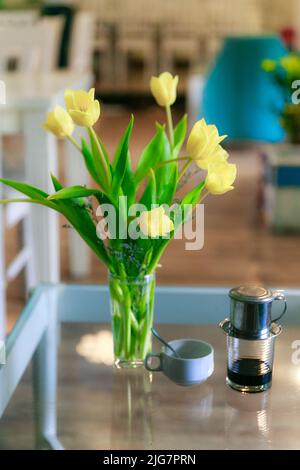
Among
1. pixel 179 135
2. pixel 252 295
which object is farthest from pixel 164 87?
pixel 252 295

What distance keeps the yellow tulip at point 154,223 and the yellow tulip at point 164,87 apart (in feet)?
0.79

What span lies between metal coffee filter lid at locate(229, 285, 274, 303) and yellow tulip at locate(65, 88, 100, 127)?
31cm

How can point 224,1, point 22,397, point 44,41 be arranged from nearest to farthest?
point 22,397 → point 44,41 → point 224,1

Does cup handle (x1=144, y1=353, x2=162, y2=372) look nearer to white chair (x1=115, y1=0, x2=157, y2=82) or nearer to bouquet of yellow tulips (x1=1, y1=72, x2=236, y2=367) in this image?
bouquet of yellow tulips (x1=1, y1=72, x2=236, y2=367)

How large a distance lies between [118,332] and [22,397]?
17 centimetres

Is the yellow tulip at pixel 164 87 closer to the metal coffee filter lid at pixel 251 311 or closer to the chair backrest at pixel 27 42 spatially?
the metal coffee filter lid at pixel 251 311

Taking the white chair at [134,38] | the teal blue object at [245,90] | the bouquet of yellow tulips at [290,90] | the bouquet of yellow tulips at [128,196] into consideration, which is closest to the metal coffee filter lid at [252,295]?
the bouquet of yellow tulips at [128,196]

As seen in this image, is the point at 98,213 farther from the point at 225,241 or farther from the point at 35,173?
the point at 225,241

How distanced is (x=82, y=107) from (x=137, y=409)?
43 centimetres

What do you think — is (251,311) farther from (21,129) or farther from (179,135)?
(21,129)

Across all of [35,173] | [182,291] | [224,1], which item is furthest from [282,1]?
[182,291]

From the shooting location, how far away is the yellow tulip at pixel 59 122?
101 centimetres
